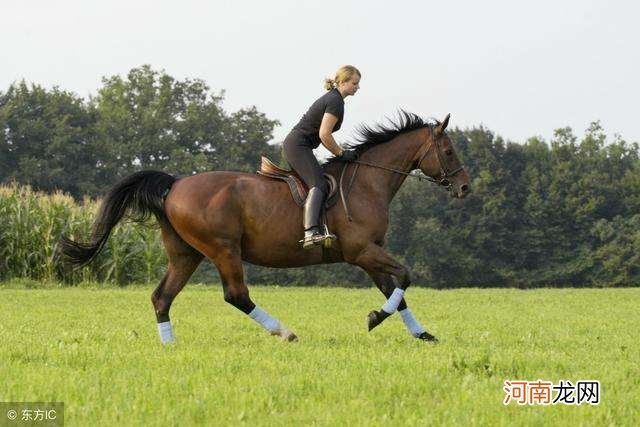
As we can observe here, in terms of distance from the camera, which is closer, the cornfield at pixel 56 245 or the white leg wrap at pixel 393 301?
the white leg wrap at pixel 393 301

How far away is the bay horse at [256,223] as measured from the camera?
34.2 feet

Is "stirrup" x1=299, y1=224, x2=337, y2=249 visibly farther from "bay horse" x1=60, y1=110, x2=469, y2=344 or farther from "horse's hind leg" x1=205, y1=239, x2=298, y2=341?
"horse's hind leg" x1=205, y1=239, x2=298, y2=341

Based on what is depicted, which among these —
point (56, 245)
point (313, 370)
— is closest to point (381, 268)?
point (313, 370)

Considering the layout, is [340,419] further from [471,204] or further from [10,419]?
[471,204]

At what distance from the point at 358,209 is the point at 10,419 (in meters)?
5.59

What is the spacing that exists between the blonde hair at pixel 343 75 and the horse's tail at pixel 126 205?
223 centimetres

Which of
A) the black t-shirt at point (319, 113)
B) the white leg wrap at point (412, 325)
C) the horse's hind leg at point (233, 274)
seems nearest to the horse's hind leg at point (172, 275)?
the horse's hind leg at point (233, 274)

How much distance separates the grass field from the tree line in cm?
5205

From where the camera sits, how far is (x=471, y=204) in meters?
72.1

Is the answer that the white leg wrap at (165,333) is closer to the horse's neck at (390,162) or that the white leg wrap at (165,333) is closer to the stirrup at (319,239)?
the stirrup at (319,239)

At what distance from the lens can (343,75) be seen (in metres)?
10.6

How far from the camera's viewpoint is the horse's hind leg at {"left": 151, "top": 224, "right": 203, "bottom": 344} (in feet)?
34.6

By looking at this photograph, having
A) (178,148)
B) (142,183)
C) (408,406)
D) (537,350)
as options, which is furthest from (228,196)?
(178,148)

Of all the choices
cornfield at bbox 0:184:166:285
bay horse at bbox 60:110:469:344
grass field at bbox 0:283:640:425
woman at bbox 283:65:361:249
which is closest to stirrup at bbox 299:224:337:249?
woman at bbox 283:65:361:249
